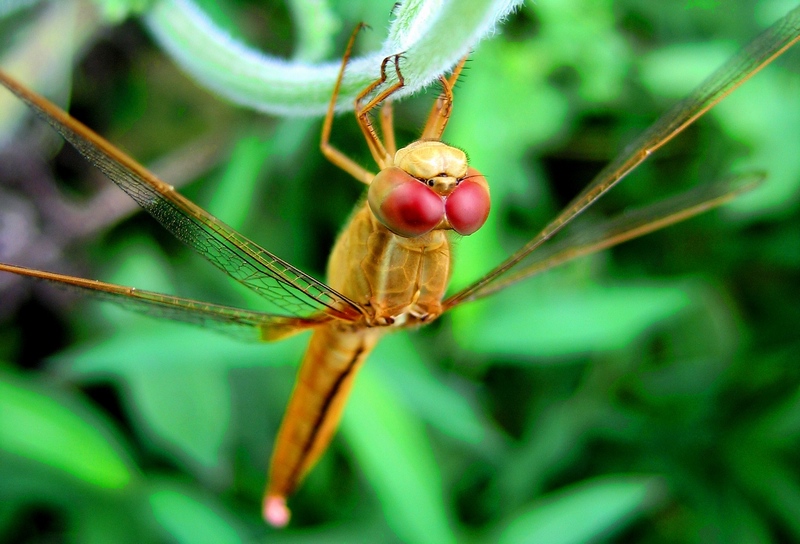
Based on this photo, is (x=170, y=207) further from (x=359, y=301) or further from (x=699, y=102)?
(x=699, y=102)

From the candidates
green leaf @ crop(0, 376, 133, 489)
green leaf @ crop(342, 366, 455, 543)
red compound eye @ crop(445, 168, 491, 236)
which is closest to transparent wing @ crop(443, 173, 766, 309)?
red compound eye @ crop(445, 168, 491, 236)

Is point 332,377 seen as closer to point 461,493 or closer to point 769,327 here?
point 461,493

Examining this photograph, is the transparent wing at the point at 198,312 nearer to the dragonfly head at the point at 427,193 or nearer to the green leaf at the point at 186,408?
the dragonfly head at the point at 427,193

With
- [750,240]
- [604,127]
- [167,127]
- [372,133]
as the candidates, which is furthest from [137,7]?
[750,240]

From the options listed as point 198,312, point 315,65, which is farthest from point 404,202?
point 198,312

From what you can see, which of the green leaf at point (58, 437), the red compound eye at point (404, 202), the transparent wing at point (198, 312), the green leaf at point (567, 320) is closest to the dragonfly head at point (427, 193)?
the red compound eye at point (404, 202)
